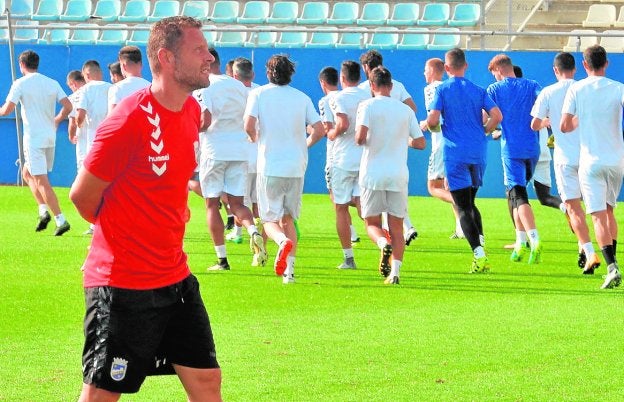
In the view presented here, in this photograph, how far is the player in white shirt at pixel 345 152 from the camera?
14.4m

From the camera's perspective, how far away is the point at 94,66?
17.5m

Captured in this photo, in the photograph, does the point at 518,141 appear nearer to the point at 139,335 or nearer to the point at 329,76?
the point at 329,76

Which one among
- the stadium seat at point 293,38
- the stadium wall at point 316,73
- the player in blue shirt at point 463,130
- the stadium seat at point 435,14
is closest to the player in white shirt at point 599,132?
the player in blue shirt at point 463,130

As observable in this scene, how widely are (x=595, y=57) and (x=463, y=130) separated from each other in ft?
6.01

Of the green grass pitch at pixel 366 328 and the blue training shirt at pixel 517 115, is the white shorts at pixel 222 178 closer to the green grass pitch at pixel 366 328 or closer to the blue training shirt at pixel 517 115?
the green grass pitch at pixel 366 328

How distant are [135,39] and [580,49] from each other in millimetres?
9580

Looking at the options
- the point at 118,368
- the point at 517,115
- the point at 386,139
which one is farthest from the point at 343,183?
the point at 118,368

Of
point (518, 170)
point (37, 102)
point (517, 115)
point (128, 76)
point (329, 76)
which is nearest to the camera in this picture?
point (329, 76)

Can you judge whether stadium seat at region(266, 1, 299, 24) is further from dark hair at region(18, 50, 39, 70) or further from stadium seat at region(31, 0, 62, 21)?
dark hair at region(18, 50, 39, 70)

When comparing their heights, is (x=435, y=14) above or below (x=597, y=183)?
above

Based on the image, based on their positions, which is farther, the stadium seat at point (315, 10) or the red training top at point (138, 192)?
the stadium seat at point (315, 10)

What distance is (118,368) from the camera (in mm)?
5535

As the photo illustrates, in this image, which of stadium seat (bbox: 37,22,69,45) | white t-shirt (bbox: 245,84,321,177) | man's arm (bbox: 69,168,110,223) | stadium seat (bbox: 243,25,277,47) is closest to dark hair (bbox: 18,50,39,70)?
white t-shirt (bbox: 245,84,321,177)

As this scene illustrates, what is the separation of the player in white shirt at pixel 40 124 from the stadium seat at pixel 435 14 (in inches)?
454
